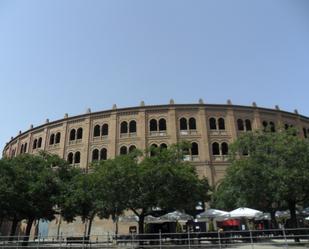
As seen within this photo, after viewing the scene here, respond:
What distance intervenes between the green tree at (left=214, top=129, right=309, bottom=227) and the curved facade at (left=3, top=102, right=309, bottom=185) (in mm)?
14280

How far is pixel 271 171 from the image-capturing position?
2177 centimetres

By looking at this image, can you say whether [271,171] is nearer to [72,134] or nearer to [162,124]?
[162,124]

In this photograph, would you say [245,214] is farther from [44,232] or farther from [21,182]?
[44,232]

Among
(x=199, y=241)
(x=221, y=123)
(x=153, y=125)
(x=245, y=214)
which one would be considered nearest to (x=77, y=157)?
(x=153, y=125)

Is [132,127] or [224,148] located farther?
[132,127]

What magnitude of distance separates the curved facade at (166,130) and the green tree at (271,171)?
14.3m

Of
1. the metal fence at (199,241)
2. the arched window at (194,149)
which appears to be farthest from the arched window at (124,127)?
the metal fence at (199,241)

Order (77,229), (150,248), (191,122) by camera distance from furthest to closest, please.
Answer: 1. (191,122)
2. (77,229)
3. (150,248)

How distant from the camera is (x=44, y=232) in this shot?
4066 centimetres

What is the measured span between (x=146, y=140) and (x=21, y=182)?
1711 cm

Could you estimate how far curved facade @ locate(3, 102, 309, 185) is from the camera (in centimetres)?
3969

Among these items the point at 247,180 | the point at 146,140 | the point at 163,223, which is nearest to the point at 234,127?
the point at 146,140

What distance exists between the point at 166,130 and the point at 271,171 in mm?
19836

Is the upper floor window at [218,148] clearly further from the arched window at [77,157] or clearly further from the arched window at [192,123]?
the arched window at [77,157]
